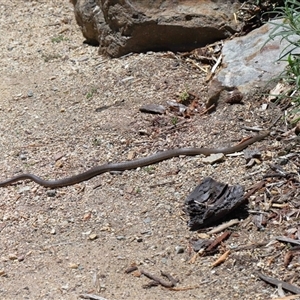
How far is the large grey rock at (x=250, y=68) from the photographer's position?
6312mm

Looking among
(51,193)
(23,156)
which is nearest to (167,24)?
(23,156)

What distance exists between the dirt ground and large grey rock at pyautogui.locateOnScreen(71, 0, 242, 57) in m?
0.18

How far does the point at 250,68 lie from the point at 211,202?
6.46ft

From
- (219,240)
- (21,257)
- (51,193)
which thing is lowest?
(51,193)

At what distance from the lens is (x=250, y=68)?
6.46 metres

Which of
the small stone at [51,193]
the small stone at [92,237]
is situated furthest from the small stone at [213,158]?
the small stone at [51,193]

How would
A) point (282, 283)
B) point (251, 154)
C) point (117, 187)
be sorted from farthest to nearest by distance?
point (117, 187)
point (251, 154)
point (282, 283)

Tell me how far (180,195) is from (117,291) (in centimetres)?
112

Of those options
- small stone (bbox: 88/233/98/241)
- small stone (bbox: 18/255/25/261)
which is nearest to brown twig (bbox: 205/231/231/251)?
small stone (bbox: 88/233/98/241)

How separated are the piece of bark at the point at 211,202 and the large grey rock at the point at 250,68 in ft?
5.16

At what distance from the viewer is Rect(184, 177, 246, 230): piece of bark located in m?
4.86

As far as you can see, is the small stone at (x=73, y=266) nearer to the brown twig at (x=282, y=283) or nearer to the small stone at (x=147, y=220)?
the small stone at (x=147, y=220)

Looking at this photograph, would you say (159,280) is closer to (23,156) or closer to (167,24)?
(23,156)

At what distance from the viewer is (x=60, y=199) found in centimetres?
573
